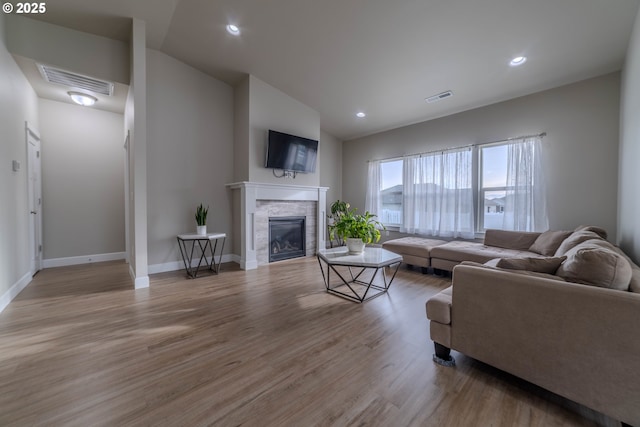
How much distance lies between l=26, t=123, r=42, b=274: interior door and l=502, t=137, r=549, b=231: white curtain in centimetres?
721

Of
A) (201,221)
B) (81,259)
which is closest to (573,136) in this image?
(201,221)

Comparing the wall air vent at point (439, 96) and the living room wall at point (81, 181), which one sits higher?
the wall air vent at point (439, 96)

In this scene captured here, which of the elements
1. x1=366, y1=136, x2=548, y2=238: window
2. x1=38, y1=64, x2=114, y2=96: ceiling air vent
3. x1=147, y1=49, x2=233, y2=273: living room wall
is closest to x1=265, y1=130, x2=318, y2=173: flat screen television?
x1=147, y1=49, x2=233, y2=273: living room wall

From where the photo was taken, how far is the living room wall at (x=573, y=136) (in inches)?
139

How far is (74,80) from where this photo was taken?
3561 mm

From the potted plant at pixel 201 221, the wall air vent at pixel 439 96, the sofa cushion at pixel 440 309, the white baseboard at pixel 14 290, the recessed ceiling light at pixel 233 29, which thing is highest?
the recessed ceiling light at pixel 233 29

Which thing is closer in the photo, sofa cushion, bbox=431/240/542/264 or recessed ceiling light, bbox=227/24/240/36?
recessed ceiling light, bbox=227/24/240/36

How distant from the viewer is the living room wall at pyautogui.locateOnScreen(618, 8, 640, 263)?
242 centimetres

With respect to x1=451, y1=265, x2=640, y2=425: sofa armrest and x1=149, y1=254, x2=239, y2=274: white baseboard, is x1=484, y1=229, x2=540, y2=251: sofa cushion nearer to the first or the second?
x1=451, y1=265, x2=640, y2=425: sofa armrest

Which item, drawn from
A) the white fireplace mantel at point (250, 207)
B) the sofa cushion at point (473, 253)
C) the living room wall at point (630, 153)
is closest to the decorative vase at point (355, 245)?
the sofa cushion at point (473, 253)

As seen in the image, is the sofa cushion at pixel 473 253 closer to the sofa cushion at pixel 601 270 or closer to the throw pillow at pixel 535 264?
the throw pillow at pixel 535 264

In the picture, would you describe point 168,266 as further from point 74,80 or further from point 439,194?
point 439,194

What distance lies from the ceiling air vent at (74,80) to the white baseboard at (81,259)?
111 inches

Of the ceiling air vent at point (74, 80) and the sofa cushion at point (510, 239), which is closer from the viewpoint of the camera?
the ceiling air vent at point (74, 80)
